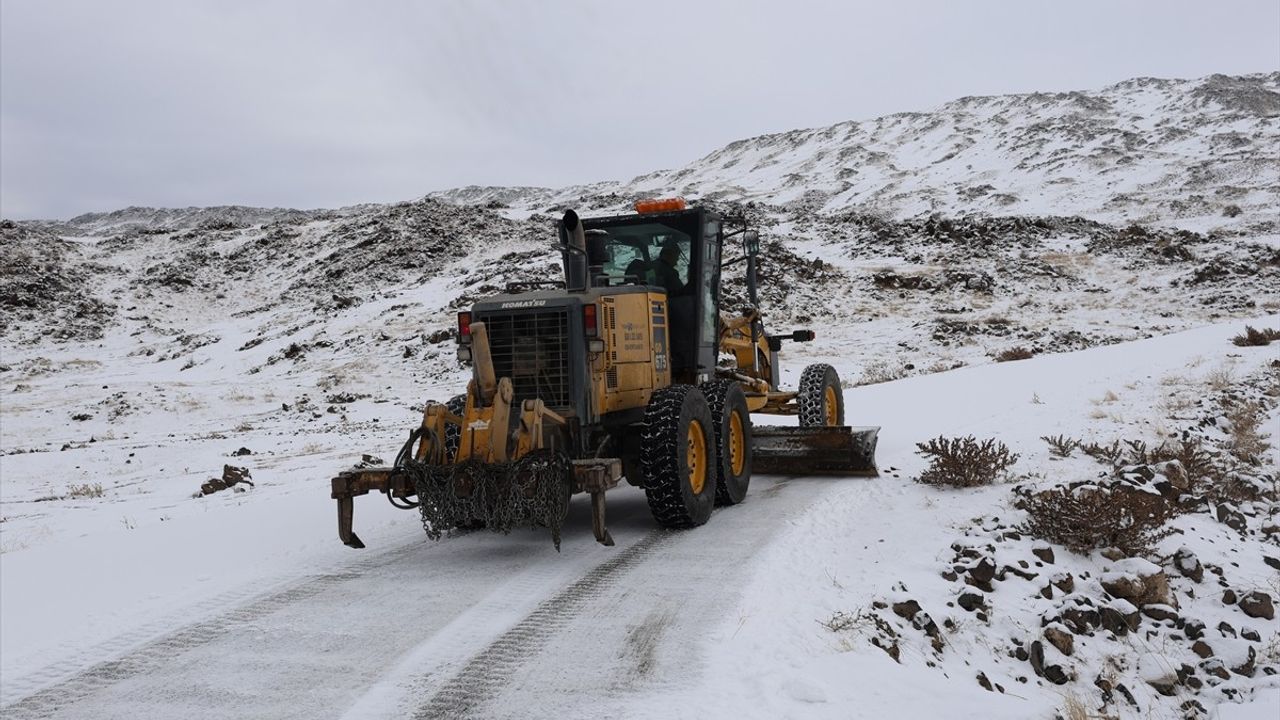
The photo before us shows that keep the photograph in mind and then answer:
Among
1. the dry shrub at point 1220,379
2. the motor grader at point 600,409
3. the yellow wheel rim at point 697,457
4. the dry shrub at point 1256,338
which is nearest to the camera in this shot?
the motor grader at point 600,409

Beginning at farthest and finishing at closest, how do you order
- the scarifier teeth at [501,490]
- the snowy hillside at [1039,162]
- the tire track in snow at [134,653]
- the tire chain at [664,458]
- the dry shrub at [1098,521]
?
the snowy hillside at [1039,162] < the tire chain at [664,458] < the dry shrub at [1098,521] < the scarifier teeth at [501,490] < the tire track in snow at [134,653]

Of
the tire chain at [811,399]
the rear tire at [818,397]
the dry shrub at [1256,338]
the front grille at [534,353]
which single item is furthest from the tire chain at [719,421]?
the dry shrub at [1256,338]

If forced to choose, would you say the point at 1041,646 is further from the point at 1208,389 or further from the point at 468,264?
the point at 468,264

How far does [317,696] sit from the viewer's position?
3.94m

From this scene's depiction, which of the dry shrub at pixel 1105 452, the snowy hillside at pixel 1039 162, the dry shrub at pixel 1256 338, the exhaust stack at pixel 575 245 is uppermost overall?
the snowy hillside at pixel 1039 162

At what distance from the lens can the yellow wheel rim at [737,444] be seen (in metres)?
8.05

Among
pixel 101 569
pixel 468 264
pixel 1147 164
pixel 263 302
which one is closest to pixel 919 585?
pixel 101 569

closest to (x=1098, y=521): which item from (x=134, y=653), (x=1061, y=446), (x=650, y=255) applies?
(x=1061, y=446)

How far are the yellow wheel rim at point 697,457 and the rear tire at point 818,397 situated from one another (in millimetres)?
3222

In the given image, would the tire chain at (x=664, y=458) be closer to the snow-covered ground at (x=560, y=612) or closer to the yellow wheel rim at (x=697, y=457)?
the snow-covered ground at (x=560, y=612)

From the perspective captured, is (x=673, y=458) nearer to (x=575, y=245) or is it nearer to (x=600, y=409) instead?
(x=600, y=409)

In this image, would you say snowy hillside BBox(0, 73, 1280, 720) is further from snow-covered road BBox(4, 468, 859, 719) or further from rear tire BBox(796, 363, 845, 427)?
rear tire BBox(796, 363, 845, 427)

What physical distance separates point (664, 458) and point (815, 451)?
3109 millimetres

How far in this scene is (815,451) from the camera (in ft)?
29.8
